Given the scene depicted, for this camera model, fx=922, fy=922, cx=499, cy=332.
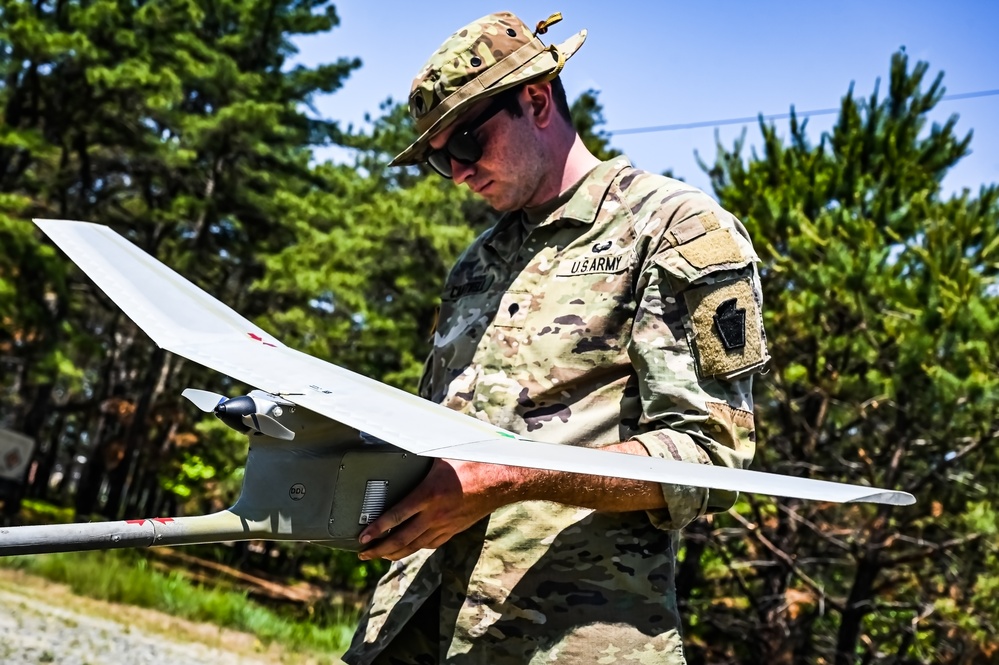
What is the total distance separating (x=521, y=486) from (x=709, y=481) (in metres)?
0.45

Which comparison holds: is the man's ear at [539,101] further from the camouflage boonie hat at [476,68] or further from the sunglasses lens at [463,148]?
the sunglasses lens at [463,148]

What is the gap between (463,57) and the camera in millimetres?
1853

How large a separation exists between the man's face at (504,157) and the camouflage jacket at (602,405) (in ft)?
0.35

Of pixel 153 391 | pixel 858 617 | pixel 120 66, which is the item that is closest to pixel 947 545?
pixel 858 617

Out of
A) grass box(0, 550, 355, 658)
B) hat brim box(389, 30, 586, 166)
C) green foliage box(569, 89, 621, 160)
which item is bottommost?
grass box(0, 550, 355, 658)

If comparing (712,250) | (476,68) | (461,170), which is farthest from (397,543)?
(476,68)

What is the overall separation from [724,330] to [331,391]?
70 cm

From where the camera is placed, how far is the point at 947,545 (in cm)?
748

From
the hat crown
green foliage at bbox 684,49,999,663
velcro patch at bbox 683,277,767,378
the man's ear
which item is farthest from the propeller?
green foliage at bbox 684,49,999,663

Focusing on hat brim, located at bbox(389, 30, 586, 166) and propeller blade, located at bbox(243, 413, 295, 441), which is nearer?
propeller blade, located at bbox(243, 413, 295, 441)

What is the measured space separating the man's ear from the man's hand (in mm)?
824

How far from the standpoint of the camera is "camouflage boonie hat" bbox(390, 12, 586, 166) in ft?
6.06

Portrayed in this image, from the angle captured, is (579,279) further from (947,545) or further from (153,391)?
(153,391)

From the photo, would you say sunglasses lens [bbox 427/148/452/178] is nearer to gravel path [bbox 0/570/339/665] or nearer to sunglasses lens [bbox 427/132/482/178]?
A: sunglasses lens [bbox 427/132/482/178]
